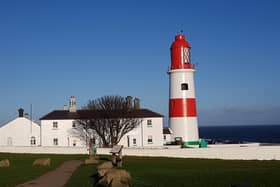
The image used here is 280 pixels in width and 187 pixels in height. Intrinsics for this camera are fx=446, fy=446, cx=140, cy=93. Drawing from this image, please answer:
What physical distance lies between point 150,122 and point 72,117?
31.1 ft

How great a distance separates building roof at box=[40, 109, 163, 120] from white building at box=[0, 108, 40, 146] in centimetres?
259

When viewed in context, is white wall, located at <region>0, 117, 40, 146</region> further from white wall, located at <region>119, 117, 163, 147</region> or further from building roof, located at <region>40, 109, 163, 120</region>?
white wall, located at <region>119, 117, 163, 147</region>

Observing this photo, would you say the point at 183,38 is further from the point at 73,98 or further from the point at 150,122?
the point at 73,98

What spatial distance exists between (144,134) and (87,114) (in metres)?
7.26

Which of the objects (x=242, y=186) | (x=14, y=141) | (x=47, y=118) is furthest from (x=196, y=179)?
(x=14, y=141)

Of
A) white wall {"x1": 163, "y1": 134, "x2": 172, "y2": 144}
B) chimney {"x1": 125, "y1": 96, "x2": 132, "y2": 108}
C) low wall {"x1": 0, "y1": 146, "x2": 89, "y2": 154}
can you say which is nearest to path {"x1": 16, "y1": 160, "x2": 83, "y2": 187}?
low wall {"x1": 0, "y1": 146, "x2": 89, "y2": 154}

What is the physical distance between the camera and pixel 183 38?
163 feet

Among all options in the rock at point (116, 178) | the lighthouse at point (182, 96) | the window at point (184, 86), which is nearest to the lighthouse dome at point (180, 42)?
the lighthouse at point (182, 96)

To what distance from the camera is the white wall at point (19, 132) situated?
55844 millimetres

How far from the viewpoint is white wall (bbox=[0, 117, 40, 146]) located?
55844 millimetres

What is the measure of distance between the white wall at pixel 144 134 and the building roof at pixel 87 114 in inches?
34.2

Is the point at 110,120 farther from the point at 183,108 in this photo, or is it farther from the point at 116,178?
the point at 116,178

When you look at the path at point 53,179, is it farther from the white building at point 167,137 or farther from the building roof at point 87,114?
the white building at point 167,137

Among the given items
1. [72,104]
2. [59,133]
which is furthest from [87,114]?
[72,104]
